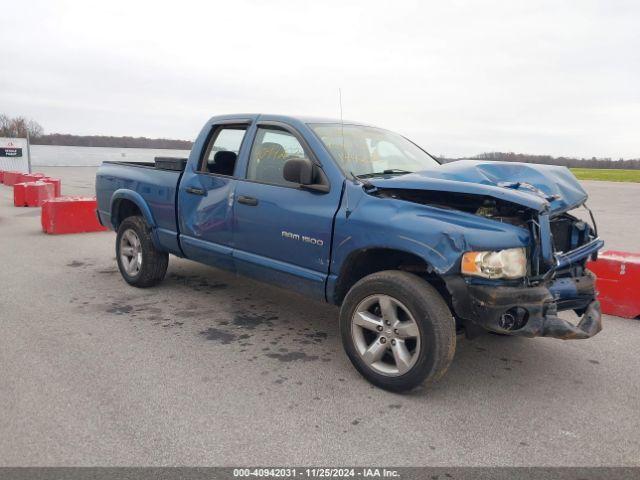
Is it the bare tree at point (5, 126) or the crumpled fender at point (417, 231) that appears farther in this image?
the bare tree at point (5, 126)

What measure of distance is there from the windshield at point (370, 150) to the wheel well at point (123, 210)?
9.49ft

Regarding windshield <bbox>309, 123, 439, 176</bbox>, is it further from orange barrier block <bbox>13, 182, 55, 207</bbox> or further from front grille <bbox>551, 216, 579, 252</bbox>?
orange barrier block <bbox>13, 182, 55, 207</bbox>

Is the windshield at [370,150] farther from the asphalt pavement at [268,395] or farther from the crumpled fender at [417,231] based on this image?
the asphalt pavement at [268,395]

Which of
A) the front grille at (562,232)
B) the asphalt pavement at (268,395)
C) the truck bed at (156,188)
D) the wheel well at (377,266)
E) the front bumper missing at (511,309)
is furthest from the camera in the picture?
the truck bed at (156,188)

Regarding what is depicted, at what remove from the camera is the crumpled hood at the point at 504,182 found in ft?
11.0

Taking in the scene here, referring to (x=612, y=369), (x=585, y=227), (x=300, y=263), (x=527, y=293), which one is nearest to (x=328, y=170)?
(x=300, y=263)

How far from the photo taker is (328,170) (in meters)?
4.00

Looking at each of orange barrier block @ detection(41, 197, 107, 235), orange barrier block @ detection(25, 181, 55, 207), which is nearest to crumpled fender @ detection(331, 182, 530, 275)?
orange barrier block @ detection(41, 197, 107, 235)

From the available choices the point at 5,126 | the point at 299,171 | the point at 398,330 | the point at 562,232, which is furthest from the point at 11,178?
the point at 5,126

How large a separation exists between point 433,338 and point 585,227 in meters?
1.68

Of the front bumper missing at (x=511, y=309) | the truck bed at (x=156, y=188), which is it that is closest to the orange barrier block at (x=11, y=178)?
the truck bed at (x=156, y=188)

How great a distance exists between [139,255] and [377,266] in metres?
3.19

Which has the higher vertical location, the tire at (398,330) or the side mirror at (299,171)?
the side mirror at (299,171)

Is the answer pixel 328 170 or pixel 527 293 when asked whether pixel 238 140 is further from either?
pixel 527 293
